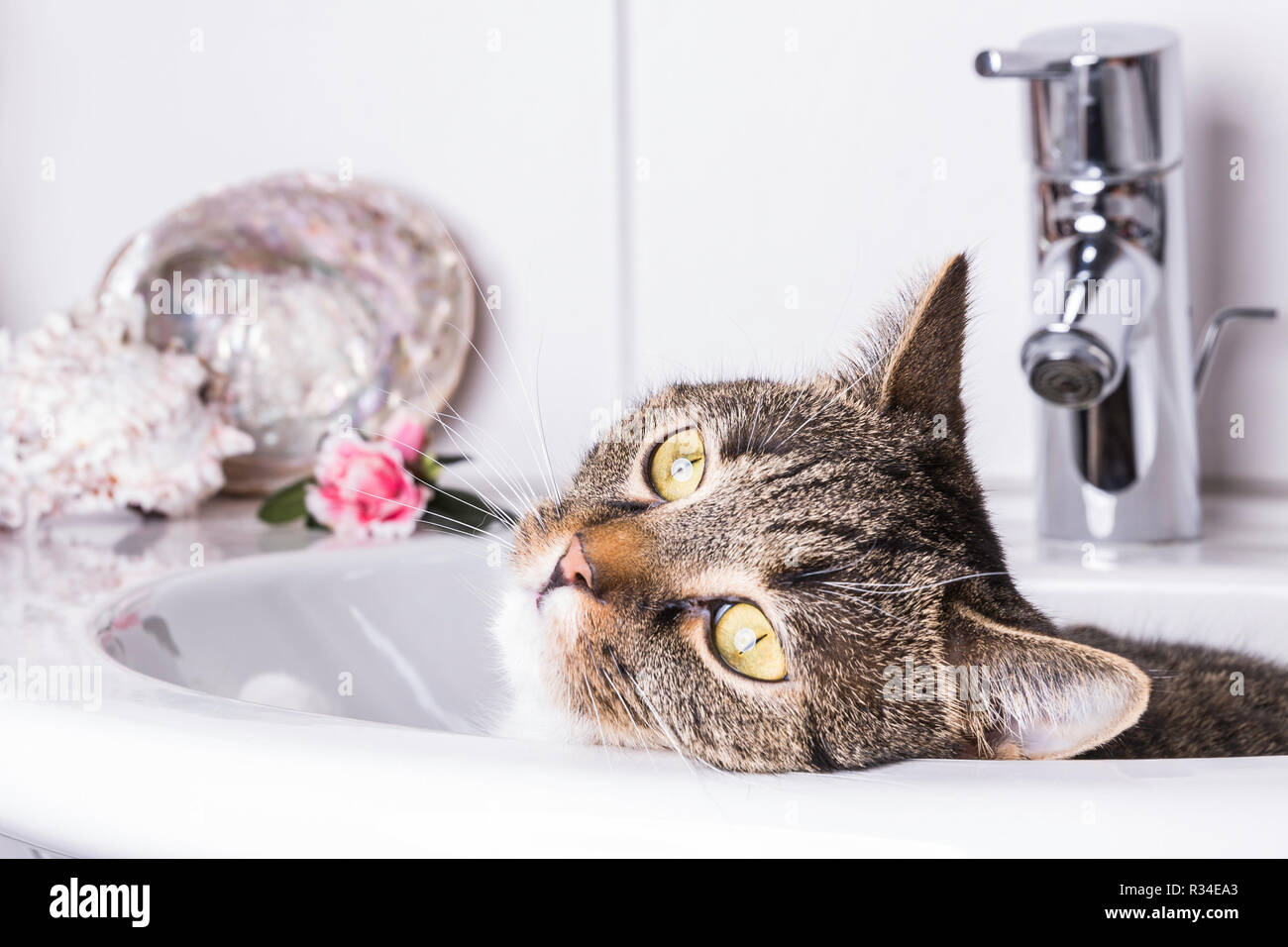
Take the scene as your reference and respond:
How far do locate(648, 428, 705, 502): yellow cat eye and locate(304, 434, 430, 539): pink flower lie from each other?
1.36ft

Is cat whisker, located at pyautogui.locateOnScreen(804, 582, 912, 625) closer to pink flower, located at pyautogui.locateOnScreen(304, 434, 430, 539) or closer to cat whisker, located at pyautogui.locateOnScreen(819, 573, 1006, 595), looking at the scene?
cat whisker, located at pyautogui.locateOnScreen(819, 573, 1006, 595)

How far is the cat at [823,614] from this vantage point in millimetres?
566

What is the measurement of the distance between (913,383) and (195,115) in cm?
109

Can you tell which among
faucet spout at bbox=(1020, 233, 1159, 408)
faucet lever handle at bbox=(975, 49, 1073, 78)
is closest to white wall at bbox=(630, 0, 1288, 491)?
faucet spout at bbox=(1020, 233, 1159, 408)

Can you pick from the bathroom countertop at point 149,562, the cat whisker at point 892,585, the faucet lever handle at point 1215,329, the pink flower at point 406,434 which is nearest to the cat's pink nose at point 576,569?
the cat whisker at point 892,585

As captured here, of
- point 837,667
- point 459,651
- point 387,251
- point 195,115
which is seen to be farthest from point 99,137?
point 837,667

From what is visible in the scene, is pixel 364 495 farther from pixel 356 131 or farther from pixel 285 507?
pixel 356 131

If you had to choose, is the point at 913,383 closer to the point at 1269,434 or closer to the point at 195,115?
the point at 1269,434

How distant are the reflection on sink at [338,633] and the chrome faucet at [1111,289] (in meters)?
0.48

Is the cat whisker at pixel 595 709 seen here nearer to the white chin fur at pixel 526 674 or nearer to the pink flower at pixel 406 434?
the white chin fur at pixel 526 674

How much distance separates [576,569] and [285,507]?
1.94 feet

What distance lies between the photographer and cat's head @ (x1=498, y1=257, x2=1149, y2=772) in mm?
566

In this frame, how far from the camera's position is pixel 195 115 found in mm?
1437


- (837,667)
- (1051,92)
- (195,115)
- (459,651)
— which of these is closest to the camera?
(837,667)
